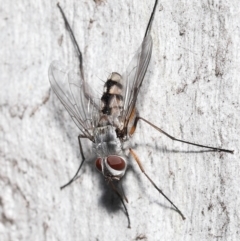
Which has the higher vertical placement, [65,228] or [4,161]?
[4,161]

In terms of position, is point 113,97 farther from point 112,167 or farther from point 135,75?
point 112,167

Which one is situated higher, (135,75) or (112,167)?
(135,75)

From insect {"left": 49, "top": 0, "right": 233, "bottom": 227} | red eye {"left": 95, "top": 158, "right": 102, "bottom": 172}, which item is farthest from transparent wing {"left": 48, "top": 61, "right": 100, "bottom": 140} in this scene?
red eye {"left": 95, "top": 158, "right": 102, "bottom": 172}

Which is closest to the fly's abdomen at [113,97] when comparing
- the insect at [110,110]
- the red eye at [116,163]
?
the insect at [110,110]

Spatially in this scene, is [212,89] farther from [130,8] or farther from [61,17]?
[61,17]

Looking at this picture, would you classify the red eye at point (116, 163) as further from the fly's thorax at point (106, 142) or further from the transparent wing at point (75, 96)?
the transparent wing at point (75, 96)

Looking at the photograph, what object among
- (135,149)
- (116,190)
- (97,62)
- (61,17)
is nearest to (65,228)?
(116,190)

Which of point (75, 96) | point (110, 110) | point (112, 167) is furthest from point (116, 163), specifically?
point (75, 96)
